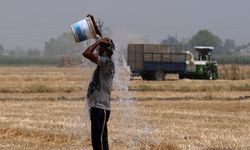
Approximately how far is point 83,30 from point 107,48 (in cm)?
54

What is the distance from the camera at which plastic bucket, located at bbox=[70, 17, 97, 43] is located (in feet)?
34.2

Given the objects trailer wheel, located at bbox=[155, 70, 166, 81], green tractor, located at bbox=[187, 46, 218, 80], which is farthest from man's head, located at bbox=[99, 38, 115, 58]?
green tractor, located at bbox=[187, 46, 218, 80]

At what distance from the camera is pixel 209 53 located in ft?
175

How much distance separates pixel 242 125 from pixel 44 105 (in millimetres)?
9171

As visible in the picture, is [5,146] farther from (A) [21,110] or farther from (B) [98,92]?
(A) [21,110]

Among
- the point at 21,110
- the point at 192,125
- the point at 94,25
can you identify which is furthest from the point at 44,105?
the point at 94,25

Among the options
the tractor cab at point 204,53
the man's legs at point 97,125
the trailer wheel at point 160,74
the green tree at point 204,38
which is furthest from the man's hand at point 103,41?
the green tree at point 204,38

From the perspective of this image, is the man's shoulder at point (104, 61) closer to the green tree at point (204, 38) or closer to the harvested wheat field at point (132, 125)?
the harvested wheat field at point (132, 125)

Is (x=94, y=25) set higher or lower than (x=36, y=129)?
higher

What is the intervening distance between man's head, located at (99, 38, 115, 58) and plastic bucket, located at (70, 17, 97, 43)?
38cm

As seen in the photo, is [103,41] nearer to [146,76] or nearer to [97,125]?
[97,125]

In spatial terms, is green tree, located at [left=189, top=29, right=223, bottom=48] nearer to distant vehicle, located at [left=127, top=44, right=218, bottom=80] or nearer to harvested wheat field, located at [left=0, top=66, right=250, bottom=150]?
distant vehicle, located at [left=127, top=44, right=218, bottom=80]

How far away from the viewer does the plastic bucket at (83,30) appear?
1043 cm

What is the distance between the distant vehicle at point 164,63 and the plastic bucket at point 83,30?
123ft
